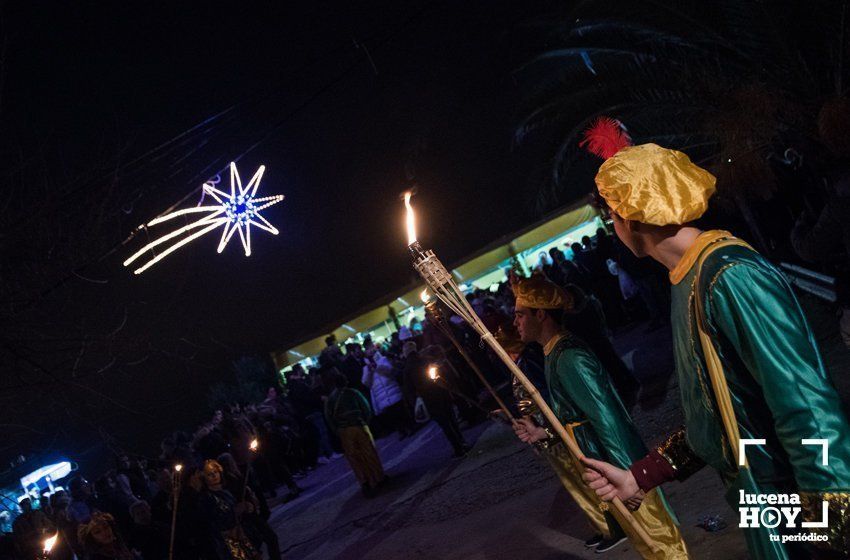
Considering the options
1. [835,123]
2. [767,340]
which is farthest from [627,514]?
[835,123]

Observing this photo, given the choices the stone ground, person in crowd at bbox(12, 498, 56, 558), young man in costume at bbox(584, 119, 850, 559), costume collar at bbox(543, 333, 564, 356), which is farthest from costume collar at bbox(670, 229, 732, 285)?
person in crowd at bbox(12, 498, 56, 558)

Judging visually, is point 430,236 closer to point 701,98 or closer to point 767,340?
point 701,98

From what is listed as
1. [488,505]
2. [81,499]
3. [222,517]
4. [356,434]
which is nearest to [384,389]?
[356,434]

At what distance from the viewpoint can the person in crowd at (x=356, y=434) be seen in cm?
1141

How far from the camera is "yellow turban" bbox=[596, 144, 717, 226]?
2.42 meters

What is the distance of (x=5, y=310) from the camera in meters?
7.71

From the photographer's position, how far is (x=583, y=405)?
4543mm

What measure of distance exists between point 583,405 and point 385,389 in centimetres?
1104

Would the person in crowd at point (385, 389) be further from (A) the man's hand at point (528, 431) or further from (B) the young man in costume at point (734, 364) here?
(B) the young man in costume at point (734, 364)

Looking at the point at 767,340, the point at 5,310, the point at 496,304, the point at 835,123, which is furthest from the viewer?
the point at 496,304

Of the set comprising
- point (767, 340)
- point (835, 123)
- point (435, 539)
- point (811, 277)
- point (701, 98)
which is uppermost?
point (701, 98)

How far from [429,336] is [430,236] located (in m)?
16.0

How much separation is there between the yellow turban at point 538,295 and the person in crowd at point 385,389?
10167mm

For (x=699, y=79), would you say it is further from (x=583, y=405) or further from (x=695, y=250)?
(x=695, y=250)
